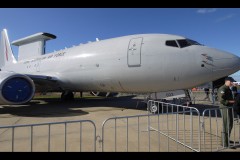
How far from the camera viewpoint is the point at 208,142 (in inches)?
208

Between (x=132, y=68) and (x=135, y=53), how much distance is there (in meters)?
0.72

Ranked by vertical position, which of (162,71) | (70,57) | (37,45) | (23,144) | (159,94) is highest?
(37,45)

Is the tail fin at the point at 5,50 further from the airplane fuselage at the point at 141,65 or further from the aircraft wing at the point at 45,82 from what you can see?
the airplane fuselage at the point at 141,65

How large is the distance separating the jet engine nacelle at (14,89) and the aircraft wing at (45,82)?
2.59 m

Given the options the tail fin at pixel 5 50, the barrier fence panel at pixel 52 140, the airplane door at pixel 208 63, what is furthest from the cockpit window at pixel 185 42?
the tail fin at pixel 5 50

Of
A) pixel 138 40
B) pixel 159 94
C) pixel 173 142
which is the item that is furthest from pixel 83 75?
pixel 173 142

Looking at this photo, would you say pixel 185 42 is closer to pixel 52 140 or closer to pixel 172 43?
pixel 172 43

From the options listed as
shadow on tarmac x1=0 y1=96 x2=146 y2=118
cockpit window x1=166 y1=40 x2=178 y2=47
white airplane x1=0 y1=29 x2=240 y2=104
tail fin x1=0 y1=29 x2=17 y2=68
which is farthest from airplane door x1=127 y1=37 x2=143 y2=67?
tail fin x1=0 y1=29 x2=17 y2=68

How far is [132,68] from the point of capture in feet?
32.8

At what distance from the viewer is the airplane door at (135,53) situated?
990 cm

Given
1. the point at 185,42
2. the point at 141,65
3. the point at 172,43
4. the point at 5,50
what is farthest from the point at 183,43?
the point at 5,50
